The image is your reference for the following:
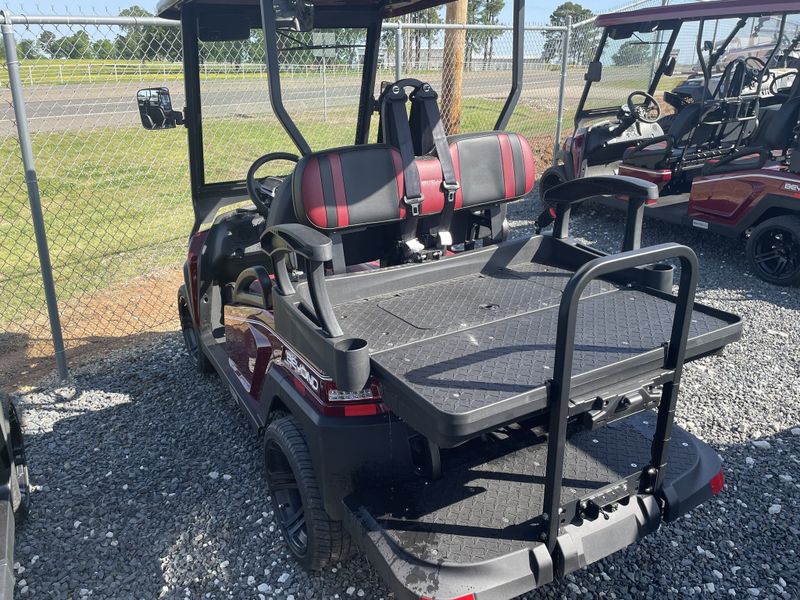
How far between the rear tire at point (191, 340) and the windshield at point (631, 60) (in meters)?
5.18

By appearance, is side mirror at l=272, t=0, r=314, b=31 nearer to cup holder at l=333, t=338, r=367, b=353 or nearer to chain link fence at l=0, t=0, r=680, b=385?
chain link fence at l=0, t=0, r=680, b=385

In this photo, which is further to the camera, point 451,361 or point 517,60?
point 517,60

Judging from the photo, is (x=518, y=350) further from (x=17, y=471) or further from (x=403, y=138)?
(x=17, y=471)

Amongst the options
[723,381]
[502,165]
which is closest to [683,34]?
[723,381]

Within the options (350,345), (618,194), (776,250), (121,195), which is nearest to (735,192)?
(776,250)

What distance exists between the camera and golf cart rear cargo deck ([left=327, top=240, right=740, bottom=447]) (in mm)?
1779

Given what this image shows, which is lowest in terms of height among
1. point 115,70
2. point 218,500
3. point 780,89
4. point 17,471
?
point 218,500

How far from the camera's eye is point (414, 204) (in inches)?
104

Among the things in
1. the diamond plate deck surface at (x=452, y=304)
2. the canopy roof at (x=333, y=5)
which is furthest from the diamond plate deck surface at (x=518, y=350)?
the canopy roof at (x=333, y=5)

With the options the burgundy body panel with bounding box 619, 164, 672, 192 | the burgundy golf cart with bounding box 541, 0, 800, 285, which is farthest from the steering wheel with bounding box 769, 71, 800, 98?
the burgundy body panel with bounding box 619, 164, 672, 192

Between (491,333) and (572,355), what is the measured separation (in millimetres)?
558

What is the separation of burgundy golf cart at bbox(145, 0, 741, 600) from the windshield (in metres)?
5.01

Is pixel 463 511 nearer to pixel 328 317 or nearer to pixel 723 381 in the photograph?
pixel 328 317

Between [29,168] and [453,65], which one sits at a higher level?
[453,65]
